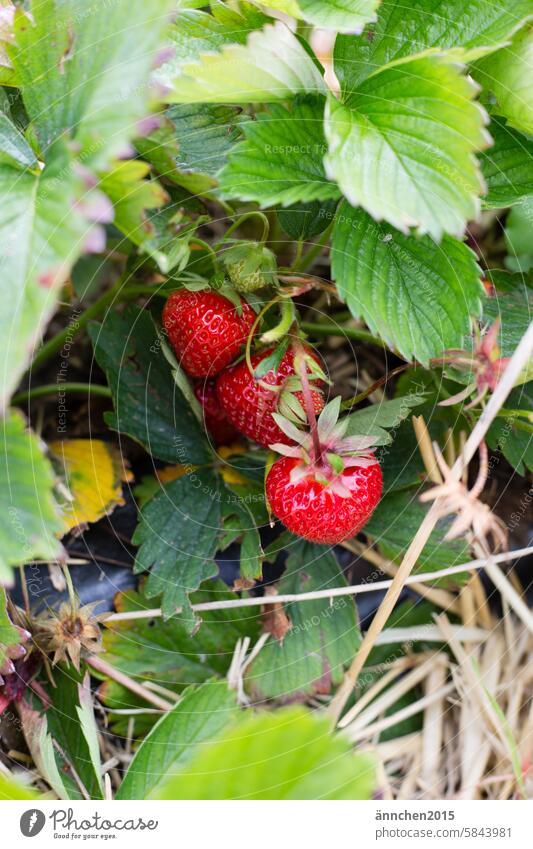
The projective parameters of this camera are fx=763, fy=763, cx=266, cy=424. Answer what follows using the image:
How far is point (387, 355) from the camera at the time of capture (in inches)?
26.4

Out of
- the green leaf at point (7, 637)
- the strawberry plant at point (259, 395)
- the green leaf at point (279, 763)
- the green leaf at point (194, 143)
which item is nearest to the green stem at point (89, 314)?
the strawberry plant at point (259, 395)

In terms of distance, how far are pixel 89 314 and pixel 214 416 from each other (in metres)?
0.13

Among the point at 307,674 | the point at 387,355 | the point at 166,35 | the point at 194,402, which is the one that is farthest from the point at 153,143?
the point at 307,674

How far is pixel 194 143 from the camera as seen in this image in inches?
19.8

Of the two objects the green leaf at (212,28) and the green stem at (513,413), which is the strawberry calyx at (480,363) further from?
the green leaf at (212,28)

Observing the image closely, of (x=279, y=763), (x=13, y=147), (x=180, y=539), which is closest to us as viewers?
(x=279, y=763)

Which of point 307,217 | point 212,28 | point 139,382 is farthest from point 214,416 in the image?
point 212,28

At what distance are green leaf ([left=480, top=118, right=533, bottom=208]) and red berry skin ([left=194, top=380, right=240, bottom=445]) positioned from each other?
239 millimetres

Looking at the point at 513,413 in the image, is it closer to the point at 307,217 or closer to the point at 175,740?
the point at 307,217

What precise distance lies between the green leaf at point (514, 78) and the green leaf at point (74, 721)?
19.3 inches

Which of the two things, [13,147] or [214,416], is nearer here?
[13,147]

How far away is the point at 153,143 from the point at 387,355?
0.29 meters

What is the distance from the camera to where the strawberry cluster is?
1.64 feet
